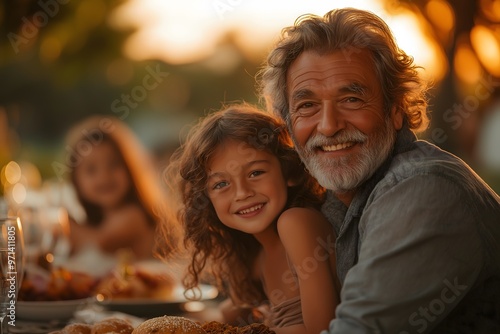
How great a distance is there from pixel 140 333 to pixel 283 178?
1.82 ft

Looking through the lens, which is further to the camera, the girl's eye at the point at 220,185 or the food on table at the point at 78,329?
the girl's eye at the point at 220,185

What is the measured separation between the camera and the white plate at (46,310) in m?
2.03

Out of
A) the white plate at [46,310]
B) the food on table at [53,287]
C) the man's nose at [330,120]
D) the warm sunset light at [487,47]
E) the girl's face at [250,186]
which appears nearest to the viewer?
the man's nose at [330,120]

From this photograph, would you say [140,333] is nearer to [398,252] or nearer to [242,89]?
[398,252]

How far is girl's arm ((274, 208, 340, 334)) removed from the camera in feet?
5.31

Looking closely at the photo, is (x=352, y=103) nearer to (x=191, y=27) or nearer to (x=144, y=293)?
(x=144, y=293)

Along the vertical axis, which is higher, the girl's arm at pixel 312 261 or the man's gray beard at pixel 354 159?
the man's gray beard at pixel 354 159

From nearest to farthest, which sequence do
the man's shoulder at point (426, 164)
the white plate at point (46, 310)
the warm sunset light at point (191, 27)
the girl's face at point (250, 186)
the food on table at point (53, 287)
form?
1. the man's shoulder at point (426, 164)
2. the girl's face at point (250, 186)
3. the white plate at point (46, 310)
4. the food on table at point (53, 287)
5. the warm sunset light at point (191, 27)

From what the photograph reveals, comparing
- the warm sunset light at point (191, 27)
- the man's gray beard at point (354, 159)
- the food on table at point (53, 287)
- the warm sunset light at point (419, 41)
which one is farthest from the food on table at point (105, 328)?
the warm sunset light at point (191, 27)

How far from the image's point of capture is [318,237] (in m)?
1.70

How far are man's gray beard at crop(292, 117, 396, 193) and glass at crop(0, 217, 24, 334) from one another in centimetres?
74

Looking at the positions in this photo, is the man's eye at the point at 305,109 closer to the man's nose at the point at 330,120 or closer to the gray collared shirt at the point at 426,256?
the man's nose at the point at 330,120

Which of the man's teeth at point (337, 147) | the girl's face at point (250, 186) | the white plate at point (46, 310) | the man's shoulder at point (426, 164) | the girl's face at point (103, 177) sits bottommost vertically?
the girl's face at point (103, 177)

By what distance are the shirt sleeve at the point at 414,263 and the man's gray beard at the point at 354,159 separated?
19 cm
